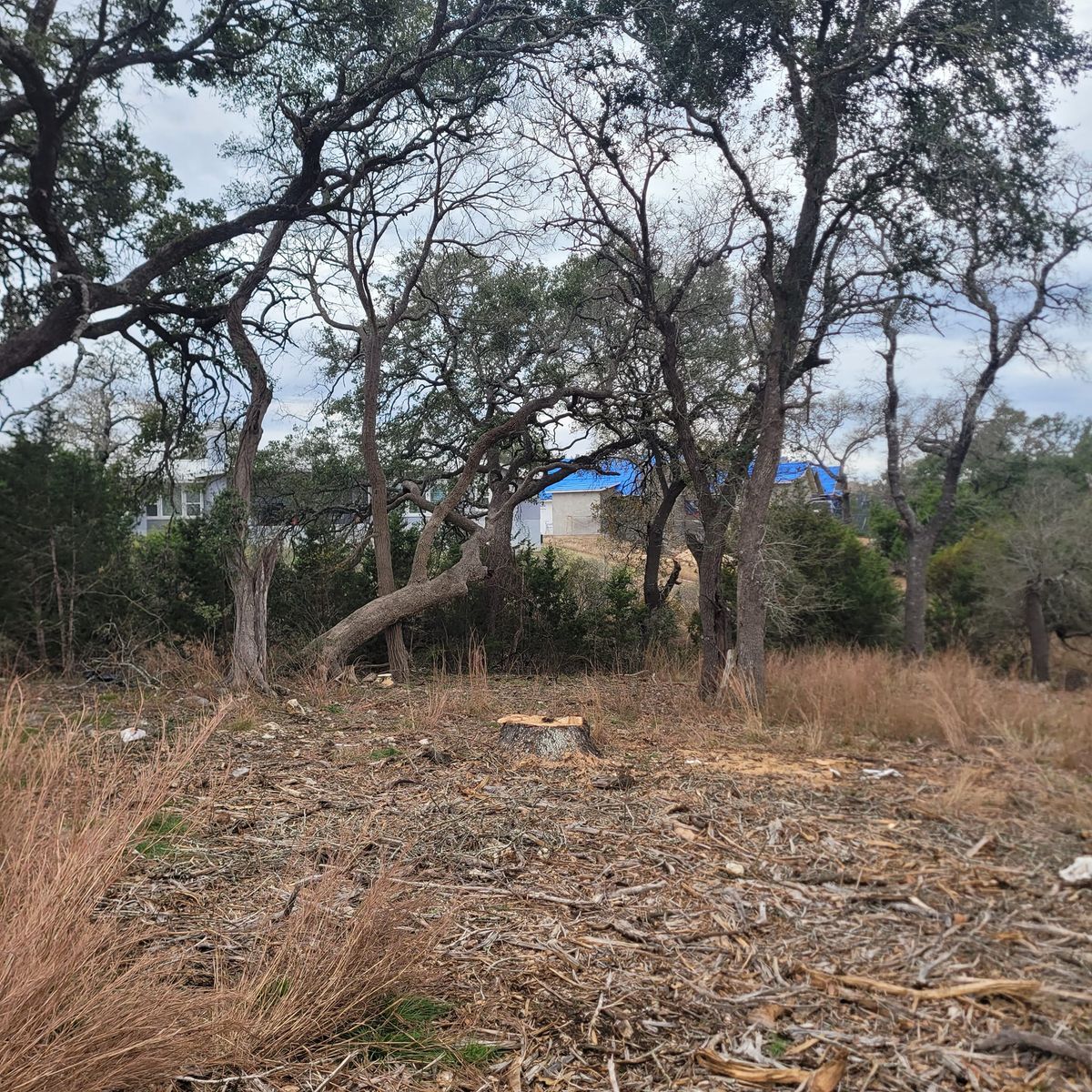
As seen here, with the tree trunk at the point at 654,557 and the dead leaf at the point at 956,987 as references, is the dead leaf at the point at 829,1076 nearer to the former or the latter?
the dead leaf at the point at 956,987

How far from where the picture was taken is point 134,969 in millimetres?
2344

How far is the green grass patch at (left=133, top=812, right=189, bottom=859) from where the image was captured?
13.7 feet

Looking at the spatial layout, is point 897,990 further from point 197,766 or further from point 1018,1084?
point 197,766

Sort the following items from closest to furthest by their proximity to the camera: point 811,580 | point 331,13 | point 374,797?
point 374,797
point 331,13
point 811,580

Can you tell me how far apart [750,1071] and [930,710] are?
557 cm

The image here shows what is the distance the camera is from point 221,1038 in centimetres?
246

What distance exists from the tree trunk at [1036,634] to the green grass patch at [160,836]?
1511 cm

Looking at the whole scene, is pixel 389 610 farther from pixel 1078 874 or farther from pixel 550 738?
pixel 1078 874

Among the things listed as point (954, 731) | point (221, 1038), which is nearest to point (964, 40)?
point (954, 731)

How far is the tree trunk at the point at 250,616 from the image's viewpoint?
986 cm

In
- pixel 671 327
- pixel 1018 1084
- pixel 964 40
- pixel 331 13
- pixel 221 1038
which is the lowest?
pixel 1018 1084

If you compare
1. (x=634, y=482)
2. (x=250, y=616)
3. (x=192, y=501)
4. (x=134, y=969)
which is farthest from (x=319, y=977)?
(x=634, y=482)

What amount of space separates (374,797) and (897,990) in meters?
3.36

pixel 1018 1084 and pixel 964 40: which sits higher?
pixel 964 40
